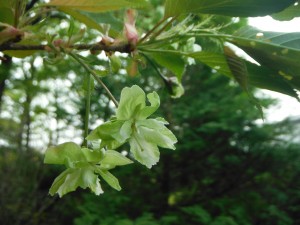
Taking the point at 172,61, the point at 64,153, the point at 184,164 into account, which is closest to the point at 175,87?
the point at 172,61

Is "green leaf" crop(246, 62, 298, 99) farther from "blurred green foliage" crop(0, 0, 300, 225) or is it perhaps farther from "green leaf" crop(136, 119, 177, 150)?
"blurred green foliage" crop(0, 0, 300, 225)

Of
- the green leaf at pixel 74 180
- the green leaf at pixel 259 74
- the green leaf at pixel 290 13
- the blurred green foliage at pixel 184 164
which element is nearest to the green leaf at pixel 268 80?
the green leaf at pixel 259 74

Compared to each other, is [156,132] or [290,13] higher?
[290,13]

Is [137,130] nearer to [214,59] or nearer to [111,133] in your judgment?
[111,133]

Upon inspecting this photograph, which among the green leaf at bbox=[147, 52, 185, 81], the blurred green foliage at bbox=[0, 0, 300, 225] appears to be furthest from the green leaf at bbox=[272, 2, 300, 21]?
the blurred green foliage at bbox=[0, 0, 300, 225]

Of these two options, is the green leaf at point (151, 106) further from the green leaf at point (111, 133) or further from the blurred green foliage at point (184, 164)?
the blurred green foliage at point (184, 164)

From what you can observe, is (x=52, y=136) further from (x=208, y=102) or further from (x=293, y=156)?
(x=293, y=156)
